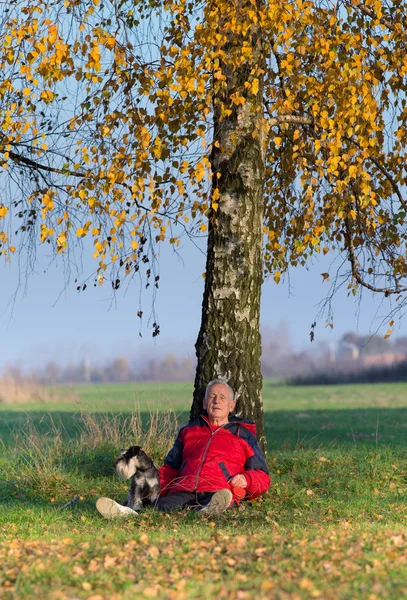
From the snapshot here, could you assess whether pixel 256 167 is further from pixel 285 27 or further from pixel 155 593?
pixel 155 593

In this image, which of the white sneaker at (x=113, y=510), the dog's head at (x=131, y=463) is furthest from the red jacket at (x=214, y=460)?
the white sneaker at (x=113, y=510)

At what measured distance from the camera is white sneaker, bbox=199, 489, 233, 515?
7.28m

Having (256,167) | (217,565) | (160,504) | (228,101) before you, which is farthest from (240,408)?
(217,565)

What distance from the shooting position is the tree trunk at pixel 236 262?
899 cm

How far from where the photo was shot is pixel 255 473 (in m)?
7.71

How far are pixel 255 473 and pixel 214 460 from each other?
0.42 m

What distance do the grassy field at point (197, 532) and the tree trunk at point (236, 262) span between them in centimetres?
134

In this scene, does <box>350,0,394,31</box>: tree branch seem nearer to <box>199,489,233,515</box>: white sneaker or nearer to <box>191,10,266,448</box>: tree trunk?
<box>191,10,266,448</box>: tree trunk

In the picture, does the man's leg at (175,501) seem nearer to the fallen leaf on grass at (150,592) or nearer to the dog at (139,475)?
the dog at (139,475)

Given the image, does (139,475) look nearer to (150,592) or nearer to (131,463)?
(131,463)

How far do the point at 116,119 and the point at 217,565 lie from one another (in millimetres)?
6033

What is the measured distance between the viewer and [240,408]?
9.04 m

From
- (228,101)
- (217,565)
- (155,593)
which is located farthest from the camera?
(228,101)

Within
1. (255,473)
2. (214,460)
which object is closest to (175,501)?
(214,460)
